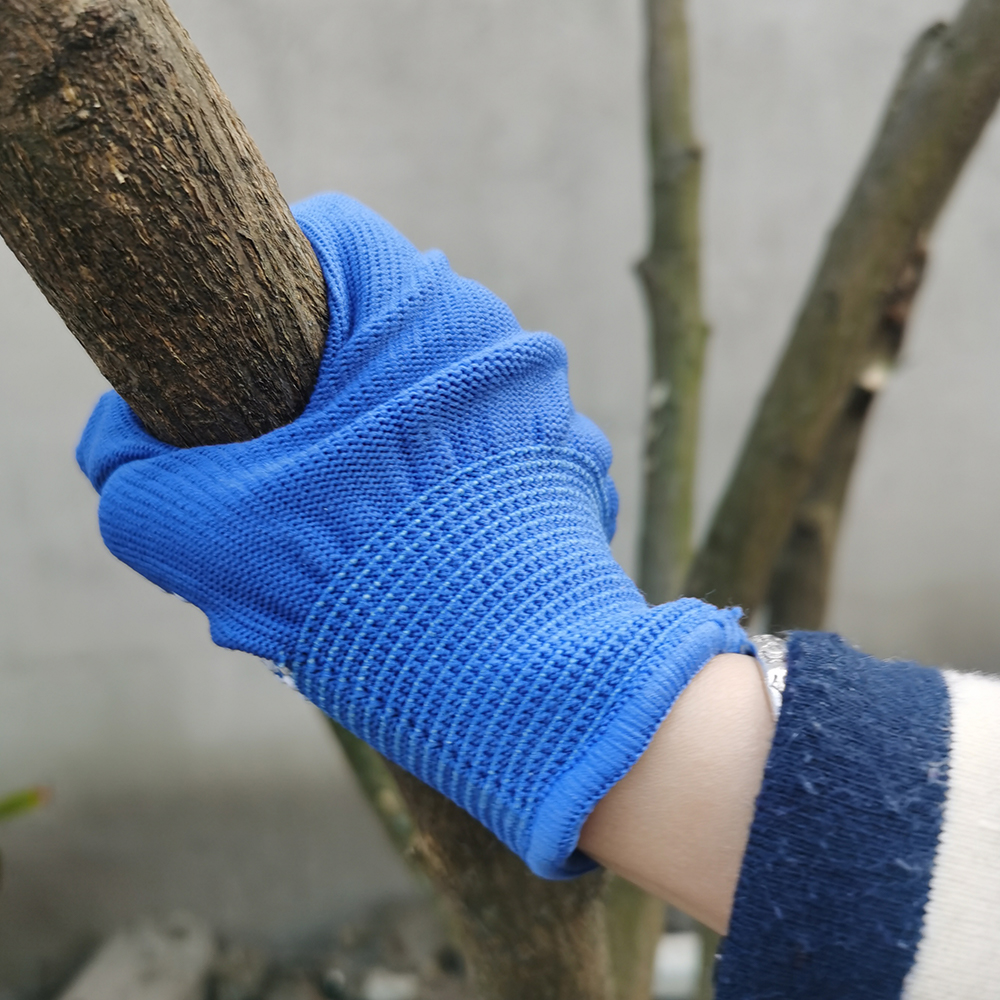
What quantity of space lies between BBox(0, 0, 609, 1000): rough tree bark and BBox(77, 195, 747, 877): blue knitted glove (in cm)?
2

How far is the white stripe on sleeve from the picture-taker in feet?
0.79

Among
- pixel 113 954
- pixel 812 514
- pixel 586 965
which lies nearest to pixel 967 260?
pixel 812 514

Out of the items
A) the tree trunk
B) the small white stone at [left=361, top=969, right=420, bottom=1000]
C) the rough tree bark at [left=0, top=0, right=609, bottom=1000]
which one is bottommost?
the small white stone at [left=361, top=969, right=420, bottom=1000]

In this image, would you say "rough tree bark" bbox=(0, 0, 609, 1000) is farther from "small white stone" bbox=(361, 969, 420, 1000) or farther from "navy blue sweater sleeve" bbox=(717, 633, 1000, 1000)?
"small white stone" bbox=(361, 969, 420, 1000)

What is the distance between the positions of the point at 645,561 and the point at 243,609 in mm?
560

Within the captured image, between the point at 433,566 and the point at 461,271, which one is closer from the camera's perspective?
the point at 433,566

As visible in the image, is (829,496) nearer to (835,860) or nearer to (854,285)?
(854,285)

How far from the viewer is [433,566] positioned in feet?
0.94

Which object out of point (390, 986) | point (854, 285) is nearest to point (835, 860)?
point (854, 285)

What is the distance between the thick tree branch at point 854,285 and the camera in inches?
24.0

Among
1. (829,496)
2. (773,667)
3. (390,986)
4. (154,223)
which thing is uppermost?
(154,223)

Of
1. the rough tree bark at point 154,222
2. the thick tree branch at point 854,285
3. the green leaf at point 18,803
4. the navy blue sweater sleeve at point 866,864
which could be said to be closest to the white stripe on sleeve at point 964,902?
the navy blue sweater sleeve at point 866,864

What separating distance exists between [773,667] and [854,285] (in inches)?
18.6

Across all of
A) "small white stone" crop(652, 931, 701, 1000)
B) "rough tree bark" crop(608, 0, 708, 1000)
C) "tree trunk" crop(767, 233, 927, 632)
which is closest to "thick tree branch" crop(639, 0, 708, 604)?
"rough tree bark" crop(608, 0, 708, 1000)
